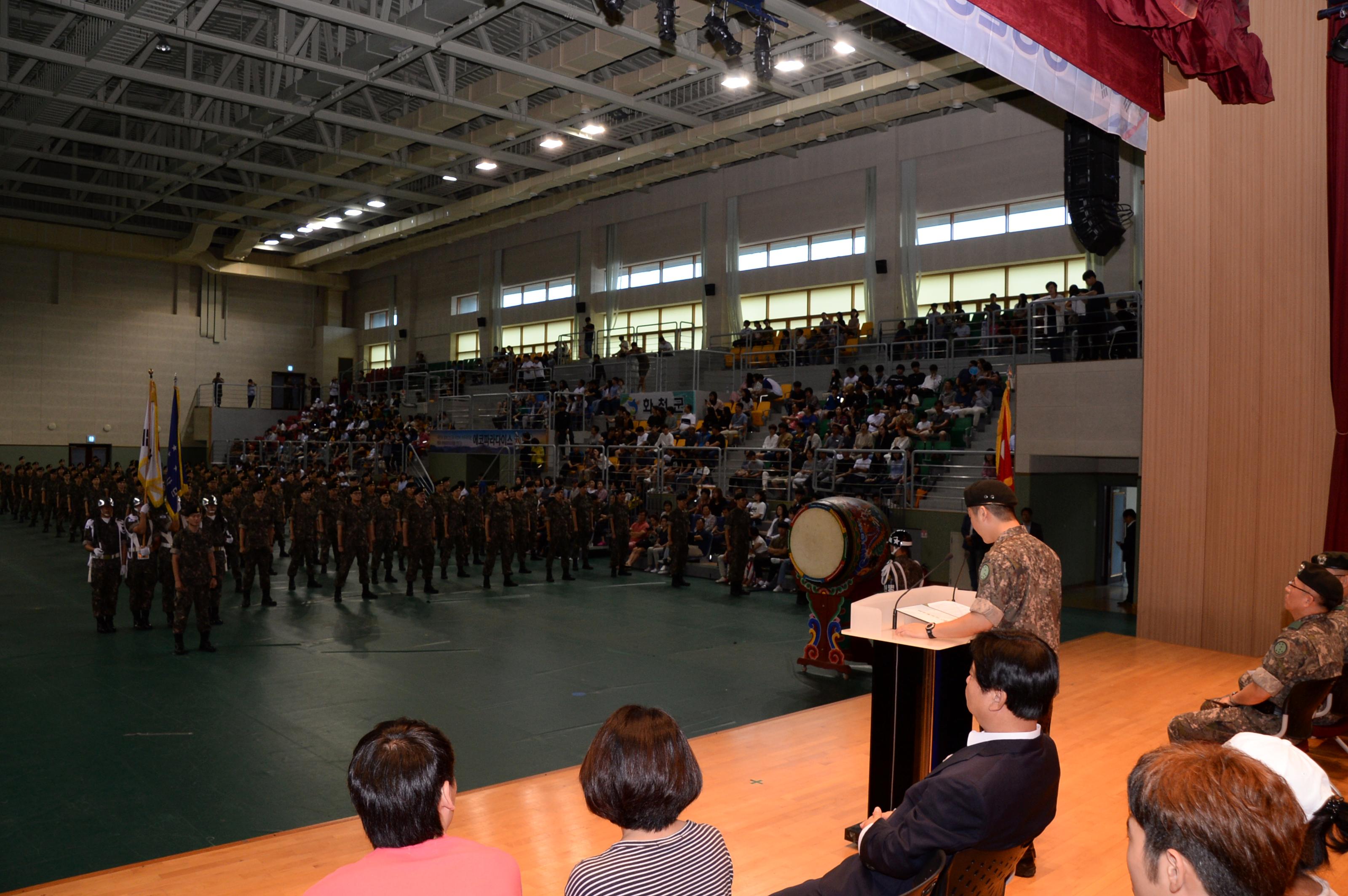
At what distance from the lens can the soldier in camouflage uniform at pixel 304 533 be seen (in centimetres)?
1296

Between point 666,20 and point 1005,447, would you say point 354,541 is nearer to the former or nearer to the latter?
point 666,20

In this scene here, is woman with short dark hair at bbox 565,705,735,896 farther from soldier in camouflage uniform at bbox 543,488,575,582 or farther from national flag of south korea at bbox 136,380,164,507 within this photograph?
soldier in camouflage uniform at bbox 543,488,575,582

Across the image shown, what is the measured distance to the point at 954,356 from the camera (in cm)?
1741

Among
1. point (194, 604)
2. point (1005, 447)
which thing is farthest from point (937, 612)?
point (194, 604)

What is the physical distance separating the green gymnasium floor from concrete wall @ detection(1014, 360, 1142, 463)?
231cm

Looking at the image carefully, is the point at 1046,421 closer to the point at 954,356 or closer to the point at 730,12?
the point at 954,356

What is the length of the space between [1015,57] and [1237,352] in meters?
4.28

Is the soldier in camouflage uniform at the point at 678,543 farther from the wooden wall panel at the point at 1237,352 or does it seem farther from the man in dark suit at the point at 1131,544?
the man in dark suit at the point at 1131,544

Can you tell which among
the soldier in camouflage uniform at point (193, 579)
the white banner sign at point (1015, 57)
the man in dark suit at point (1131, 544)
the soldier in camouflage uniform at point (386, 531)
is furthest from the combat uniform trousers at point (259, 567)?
the man in dark suit at point (1131, 544)

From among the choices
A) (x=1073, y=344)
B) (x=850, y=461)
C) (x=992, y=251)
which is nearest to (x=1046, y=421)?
(x=1073, y=344)

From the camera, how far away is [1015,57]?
6422mm

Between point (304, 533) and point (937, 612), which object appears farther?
point (304, 533)

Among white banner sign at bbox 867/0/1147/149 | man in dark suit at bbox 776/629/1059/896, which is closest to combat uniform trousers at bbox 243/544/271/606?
white banner sign at bbox 867/0/1147/149

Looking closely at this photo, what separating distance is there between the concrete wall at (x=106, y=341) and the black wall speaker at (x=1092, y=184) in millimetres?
28296
